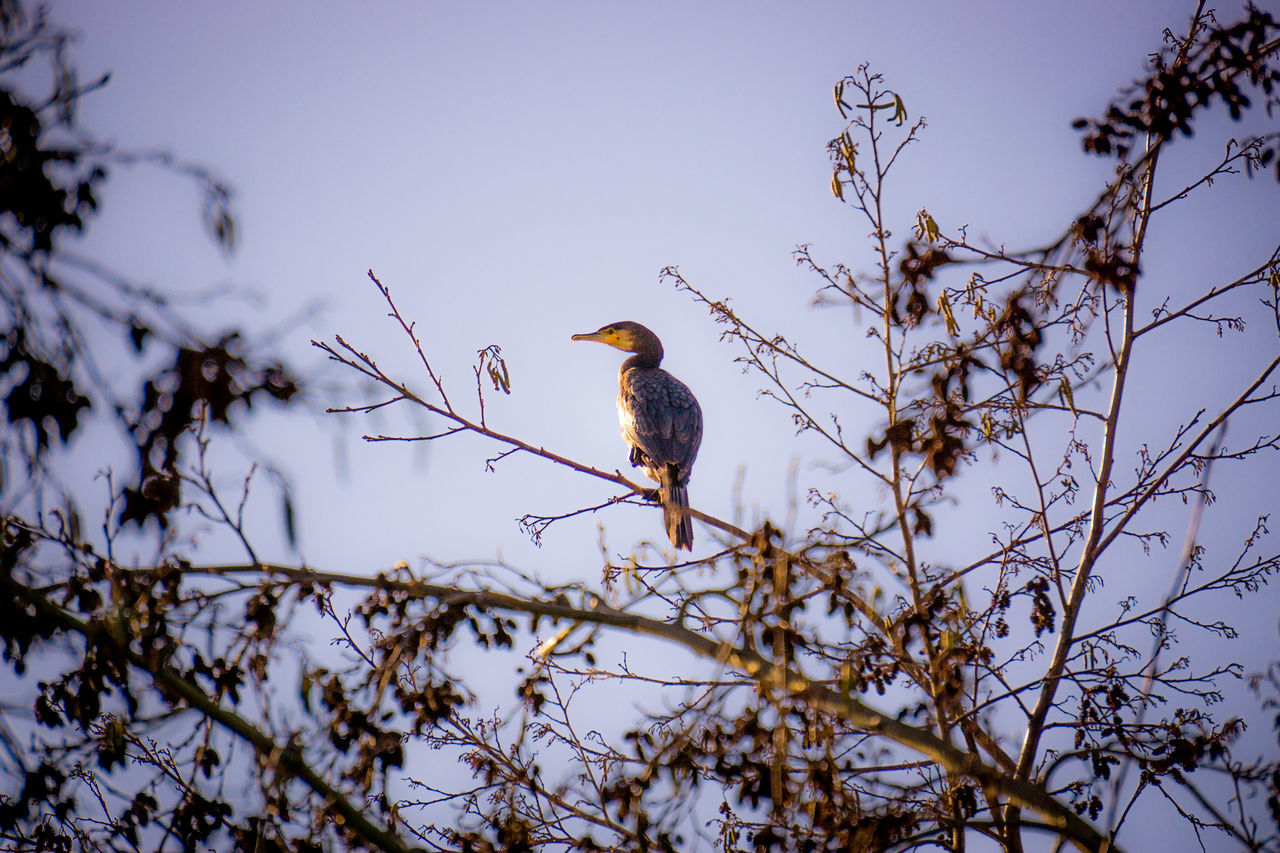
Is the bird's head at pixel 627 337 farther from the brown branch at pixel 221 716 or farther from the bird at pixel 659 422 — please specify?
the brown branch at pixel 221 716

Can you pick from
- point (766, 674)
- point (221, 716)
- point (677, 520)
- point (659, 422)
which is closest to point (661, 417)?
point (659, 422)

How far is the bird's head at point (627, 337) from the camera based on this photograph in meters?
10.2

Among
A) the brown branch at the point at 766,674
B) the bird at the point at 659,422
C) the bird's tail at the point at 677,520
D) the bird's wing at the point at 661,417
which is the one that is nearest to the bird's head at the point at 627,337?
the bird at the point at 659,422

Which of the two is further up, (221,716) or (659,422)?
(659,422)

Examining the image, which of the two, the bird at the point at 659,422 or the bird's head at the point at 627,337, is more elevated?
the bird's head at the point at 627,337

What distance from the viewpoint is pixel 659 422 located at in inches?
324

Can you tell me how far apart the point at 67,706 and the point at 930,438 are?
3.20 metres

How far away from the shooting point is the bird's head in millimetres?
10156

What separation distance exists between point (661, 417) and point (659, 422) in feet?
0.30

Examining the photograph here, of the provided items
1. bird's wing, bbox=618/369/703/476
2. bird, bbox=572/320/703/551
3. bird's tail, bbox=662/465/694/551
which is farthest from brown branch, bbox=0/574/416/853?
bird's wing, bbox=618/369/703/476

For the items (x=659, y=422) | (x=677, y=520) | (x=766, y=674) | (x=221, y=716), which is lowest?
(x=221, y=716)

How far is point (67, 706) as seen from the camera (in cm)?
358

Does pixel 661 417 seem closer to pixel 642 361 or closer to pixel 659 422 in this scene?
pixel 659 422

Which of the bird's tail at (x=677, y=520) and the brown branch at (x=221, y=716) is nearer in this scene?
the brown branch at (x=221, y=716)
